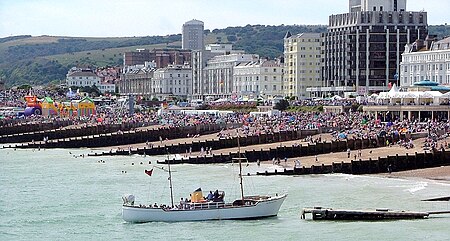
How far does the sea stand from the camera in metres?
51.1

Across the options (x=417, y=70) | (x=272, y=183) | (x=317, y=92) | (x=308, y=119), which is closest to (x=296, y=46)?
(x=317, y=92)

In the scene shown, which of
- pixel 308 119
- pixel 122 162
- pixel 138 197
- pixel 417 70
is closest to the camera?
pixel 138 197

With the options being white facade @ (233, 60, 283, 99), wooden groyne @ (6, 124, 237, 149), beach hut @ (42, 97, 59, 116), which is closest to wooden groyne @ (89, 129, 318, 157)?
wooden groyne @ (6, 124, 237, 149)

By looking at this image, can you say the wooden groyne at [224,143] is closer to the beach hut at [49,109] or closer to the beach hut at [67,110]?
the beach hut at [67,110]

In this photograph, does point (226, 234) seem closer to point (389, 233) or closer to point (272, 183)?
point (389, 233)

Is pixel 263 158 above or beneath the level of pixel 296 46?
beneath

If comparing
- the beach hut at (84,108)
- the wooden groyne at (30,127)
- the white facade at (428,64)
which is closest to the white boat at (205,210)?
the white facade at (428,64)

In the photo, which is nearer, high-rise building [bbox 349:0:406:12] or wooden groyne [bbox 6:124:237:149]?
wooden groyne [bbox 6:124:237:149]

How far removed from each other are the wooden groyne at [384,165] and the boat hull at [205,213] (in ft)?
61.7

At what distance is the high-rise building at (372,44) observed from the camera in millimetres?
161375

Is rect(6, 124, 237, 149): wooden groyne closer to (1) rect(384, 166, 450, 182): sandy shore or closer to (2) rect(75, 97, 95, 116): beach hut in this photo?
(2) rect(75, 97, 95, 116): beach hut

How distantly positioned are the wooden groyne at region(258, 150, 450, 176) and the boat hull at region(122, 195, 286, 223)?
18.8 meters

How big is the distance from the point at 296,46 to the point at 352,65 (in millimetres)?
18096

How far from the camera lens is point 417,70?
473 feet
